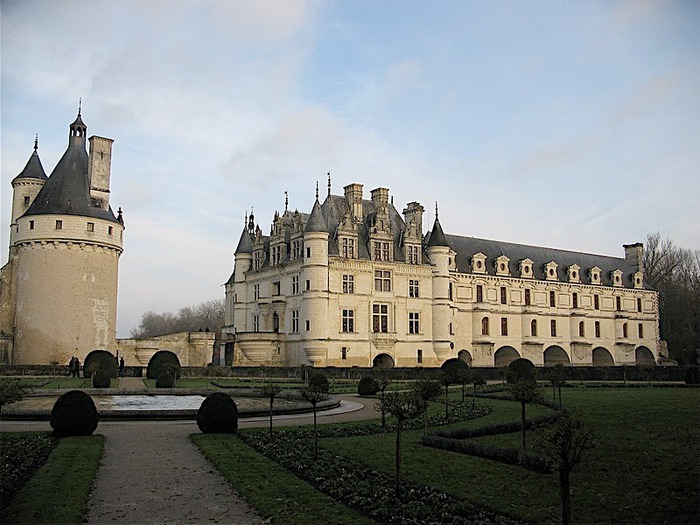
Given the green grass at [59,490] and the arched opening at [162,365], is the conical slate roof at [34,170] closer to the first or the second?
the arched opening at [162,365]

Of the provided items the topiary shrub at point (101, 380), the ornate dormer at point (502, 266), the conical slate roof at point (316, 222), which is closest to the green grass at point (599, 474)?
the topiary shrub at point (101, 380)

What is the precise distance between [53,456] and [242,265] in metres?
39.9

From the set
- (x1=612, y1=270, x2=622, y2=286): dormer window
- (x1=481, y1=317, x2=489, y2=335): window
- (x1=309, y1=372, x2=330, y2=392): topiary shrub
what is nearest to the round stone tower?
(x1=309, y1=372, x2=330, y2=392): topiary shrub

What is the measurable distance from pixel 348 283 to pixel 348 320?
7.96 feet

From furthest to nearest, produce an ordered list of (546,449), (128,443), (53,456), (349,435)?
(349,435), (128,443), (53,456), (546,449)

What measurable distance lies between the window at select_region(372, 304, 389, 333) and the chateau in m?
0.07

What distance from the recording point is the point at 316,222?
43344 millimetres

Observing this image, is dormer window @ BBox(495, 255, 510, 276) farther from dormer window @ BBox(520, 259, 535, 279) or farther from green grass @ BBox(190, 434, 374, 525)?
green grass @ BBox(190, 434, 374, 525)

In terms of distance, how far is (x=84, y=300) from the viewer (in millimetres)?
42500

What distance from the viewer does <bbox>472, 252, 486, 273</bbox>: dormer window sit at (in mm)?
52656

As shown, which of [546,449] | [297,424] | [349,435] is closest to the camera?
[546,449]

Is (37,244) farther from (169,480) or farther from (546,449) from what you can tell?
(546,449)

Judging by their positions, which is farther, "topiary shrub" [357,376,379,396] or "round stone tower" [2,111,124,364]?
"round stone tower" [2,111,124,364]

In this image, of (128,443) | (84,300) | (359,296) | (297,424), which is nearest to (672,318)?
(359,296)
